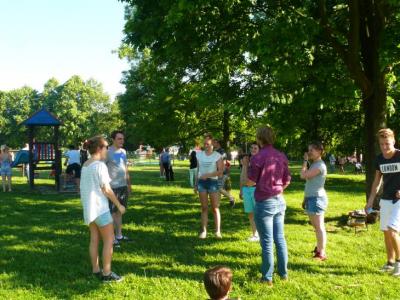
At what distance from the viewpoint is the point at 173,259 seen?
24.0ft

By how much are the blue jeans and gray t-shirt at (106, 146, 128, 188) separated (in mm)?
2924

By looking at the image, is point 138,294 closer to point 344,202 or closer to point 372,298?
point 372,298

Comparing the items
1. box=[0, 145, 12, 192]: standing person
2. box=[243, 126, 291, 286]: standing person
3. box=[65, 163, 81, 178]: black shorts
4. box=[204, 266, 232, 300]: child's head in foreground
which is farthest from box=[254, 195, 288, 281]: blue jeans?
box=[0, 145, 12, 192]: standing person

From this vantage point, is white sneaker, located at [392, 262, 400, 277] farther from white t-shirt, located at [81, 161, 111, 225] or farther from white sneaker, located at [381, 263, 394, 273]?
white t-shirt, located at [81, 161, 111, 225]

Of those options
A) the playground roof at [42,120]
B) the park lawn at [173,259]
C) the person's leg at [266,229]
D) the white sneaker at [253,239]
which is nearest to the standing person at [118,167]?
the park lawn at [173,259]

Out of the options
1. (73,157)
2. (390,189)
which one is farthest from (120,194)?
(73,157)

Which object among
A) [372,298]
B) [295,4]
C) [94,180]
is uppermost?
[295,4]

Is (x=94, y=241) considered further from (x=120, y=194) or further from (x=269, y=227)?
(x=269, y=227)

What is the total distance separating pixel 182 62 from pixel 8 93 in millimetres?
92468

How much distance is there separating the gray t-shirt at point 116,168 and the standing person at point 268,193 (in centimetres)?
286

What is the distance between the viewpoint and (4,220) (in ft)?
35.7

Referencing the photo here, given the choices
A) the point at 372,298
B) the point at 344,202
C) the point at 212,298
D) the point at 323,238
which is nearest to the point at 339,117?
the point at 344,202

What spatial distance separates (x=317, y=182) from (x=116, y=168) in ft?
11.0

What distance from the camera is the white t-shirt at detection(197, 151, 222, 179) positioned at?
28.0 ft
